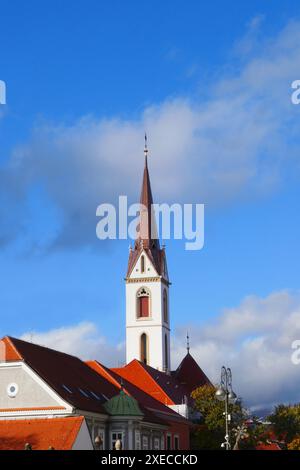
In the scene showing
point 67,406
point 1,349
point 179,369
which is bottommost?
point 67,406

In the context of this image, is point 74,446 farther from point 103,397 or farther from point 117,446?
point 103,397

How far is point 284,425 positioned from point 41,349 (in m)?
38.3

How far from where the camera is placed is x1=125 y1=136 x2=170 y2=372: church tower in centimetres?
9800

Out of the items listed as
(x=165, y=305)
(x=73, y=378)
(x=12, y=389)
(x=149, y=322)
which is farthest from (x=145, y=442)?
(x=165, y=305)

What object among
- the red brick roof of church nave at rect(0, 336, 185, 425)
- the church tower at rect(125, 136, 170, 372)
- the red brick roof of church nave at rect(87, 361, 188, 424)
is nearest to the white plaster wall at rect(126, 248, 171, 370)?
the church tower at rect(125, 136, 170, 372)

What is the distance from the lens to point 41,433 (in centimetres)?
4244

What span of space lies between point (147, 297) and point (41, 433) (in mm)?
58168

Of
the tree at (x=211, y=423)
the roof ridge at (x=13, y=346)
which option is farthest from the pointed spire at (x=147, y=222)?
the roof ridge at (x=13, y=346)

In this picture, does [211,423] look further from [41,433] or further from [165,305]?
[41,433]

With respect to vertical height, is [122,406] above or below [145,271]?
below

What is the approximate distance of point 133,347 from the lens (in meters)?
98.3

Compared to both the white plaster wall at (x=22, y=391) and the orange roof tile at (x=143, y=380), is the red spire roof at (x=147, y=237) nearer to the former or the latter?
the orange roof tile at (x=143, y=380)

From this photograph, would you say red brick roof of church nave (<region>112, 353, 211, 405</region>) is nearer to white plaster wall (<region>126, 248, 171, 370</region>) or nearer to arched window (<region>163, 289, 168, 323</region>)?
white plaster wall (<region>126, 248, 171, 370</region>)
